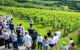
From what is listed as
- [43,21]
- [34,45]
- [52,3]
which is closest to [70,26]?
[43,21]

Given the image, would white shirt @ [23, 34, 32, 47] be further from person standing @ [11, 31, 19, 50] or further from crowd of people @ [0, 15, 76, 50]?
person standing @ [11, 31, 19, 50]

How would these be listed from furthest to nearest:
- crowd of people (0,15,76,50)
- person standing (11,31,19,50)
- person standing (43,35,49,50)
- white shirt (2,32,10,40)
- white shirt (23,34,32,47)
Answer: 1. white shirt (2,32,10,40)
2. person standing (11,31,19,50)
3. person standing (43,35,49,50)
4. crowd of people (0,15,76,50)
5. white shirt (23,34,32,47)

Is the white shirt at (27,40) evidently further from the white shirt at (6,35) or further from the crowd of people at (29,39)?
the white shirt at (6,35)

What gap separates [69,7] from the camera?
74875 mm

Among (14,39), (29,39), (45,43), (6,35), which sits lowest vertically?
(45,43)

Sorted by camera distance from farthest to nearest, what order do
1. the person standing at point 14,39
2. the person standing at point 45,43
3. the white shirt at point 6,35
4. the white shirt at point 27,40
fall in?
the white shirt at point 6,35
the person standing at point 14,39
the person standing at point 45,43
the white shirt at point 27,40

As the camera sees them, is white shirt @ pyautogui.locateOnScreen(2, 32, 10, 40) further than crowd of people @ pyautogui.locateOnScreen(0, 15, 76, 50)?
Yes

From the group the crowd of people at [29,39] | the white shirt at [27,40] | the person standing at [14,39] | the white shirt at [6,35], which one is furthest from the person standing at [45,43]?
the white shirt at [6,35]

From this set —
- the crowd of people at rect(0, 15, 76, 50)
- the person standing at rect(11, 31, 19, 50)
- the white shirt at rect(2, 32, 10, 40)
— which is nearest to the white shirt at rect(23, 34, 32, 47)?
the crowd of people at rect(0, 15, 76, 50)

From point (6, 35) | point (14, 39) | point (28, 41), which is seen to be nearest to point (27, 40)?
point (28, 41)

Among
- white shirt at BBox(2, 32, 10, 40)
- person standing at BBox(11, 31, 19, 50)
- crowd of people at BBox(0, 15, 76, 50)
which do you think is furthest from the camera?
white shirt at BBox(2, 32, 10, 40)

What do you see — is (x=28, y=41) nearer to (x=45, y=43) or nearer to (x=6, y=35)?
(x=45, y=43)

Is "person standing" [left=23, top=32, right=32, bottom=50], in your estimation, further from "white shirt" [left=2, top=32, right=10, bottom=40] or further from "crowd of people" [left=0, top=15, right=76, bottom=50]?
"white shirt" [left=2, top=32, right=10, bottom=40]

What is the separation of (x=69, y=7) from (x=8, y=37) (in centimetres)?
5295
